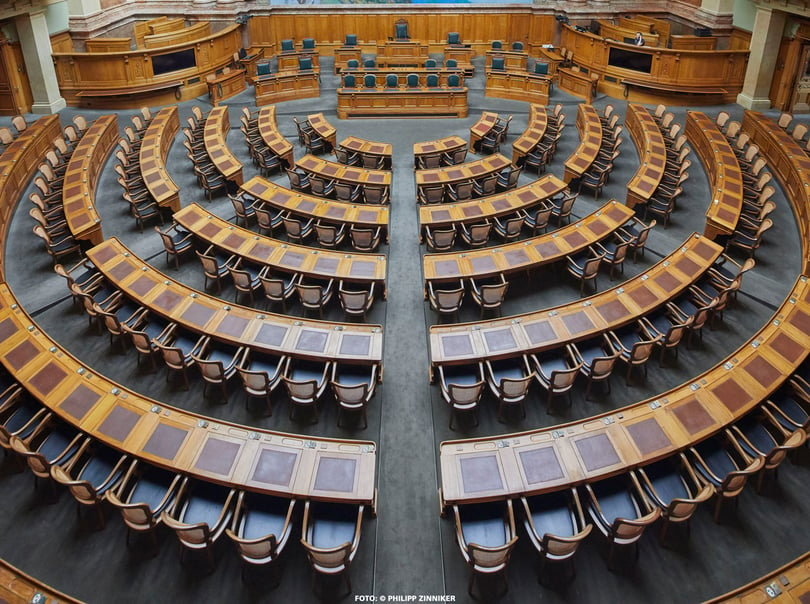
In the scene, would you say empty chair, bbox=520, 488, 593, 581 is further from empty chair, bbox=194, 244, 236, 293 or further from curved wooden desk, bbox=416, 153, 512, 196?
curved wooden desk, bbox=416, 153, 512, 196

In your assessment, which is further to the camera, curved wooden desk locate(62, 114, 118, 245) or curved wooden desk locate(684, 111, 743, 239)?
curved wooden desk locate(62, 114, 118, 245)

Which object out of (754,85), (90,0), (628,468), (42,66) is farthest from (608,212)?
(90,0)

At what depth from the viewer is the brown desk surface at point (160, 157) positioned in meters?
10.3

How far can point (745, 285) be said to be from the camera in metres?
8.58

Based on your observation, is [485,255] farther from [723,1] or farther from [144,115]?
[723,1]

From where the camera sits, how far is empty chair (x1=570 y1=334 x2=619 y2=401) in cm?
656

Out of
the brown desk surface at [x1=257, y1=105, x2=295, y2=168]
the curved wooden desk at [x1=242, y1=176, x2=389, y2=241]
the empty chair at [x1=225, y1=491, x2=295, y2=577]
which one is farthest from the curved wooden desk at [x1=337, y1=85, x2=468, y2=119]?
the empty chair at [x1=225, y1=491, x2=295, y2=577]

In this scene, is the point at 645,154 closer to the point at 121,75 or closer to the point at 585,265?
the point at 585,265

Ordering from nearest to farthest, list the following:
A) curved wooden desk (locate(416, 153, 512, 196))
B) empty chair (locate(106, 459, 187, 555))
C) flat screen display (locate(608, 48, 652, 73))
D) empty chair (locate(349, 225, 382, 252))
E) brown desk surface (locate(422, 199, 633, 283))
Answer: empty chair (locate(106, 459, 187, 555))
brown desk surface (locate(422, 199, 633, 283))
empty chair (locate(349, 225, 382, 252))
curved wooden desk (locate(416, 153, 512, 196))
flat screen display (locate(608, 48, 652, 73))

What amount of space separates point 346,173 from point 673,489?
8037mm

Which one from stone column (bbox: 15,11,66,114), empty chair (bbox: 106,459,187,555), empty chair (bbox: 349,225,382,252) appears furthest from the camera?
stone column (bbox: 15,11,66,114)

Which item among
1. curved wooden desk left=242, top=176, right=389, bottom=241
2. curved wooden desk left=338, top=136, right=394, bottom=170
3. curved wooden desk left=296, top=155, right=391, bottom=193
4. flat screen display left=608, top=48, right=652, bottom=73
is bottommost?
curved wooden desk left=242, top=176, right=389, bottom=241

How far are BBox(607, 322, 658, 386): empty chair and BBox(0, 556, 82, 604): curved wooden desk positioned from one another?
5740 millimetres

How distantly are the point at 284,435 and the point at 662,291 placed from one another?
5.09 m
